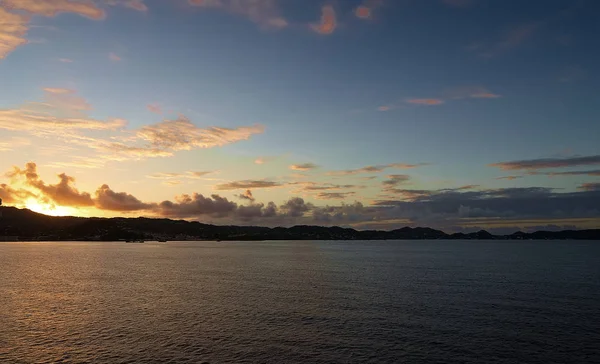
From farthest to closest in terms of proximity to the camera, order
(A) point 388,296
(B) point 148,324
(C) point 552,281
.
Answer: (C) point 552,281, (A) point 388,296, (B) point 148,324

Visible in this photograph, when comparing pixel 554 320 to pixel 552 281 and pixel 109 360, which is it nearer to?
pixel 552 281

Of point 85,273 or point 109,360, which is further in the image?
point 85,273

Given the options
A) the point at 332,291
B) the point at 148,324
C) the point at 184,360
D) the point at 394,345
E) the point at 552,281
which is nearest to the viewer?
the point at 184,360

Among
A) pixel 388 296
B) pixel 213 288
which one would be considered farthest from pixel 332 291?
pixel 213 288

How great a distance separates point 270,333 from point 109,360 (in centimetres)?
2430

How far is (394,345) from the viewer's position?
5984 cm

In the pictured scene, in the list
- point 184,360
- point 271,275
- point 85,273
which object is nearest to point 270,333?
point 184,360

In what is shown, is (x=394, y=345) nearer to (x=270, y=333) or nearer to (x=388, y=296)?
(x=270, y=333)

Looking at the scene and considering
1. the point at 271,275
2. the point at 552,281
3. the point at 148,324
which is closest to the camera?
the point at 148,324

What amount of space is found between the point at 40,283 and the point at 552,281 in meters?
165

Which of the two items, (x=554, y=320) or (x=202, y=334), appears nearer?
(x=202, y=334)

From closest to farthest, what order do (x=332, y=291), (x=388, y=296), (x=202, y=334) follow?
(x=202, y=334)
(x=388, y=296)
(x=332, y=291)

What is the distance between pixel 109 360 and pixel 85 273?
126157mm

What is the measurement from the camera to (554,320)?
7431 centimetres
